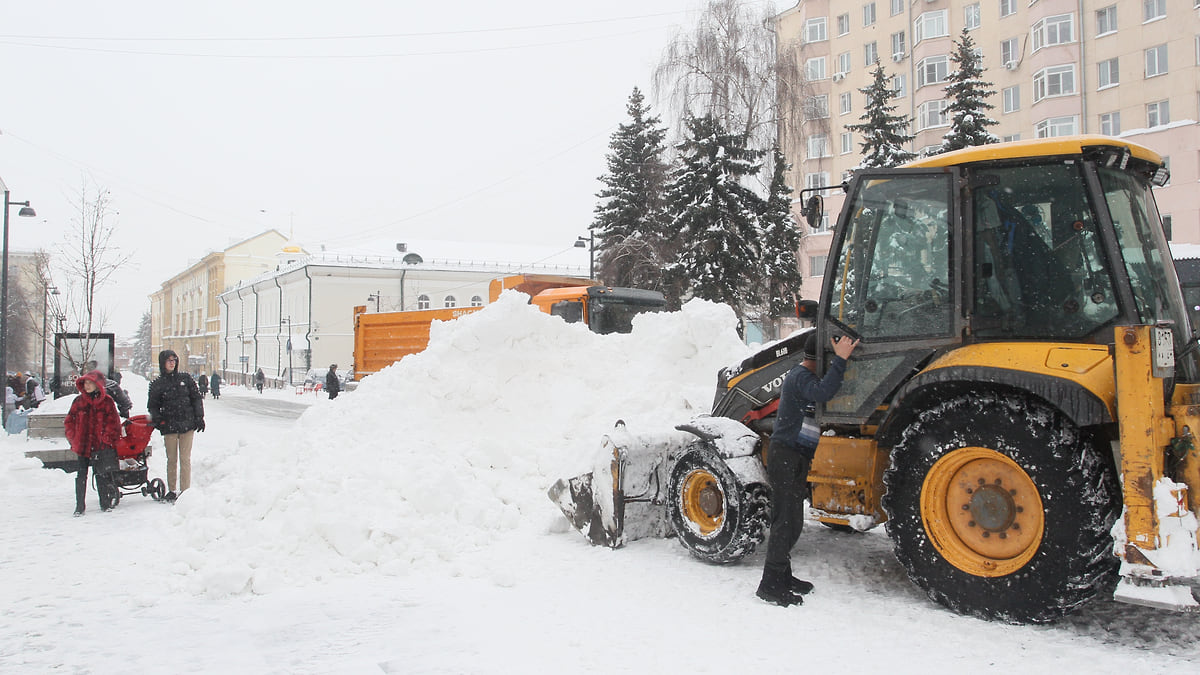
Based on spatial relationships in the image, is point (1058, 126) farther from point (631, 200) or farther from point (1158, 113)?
point (631, 200)

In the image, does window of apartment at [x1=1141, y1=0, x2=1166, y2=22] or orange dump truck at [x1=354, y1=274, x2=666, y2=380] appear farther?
window of apartment at [x1=1141, y1=0, x2=1166, y2=22]

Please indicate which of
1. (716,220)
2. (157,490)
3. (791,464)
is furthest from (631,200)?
(791,464)

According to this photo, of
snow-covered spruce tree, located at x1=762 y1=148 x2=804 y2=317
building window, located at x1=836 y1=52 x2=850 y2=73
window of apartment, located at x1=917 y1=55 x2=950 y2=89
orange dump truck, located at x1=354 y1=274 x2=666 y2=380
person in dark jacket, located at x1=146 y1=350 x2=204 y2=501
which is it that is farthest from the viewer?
building window, located at x1=836 y1=52 x2=850 y2=73

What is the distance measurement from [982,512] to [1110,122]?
35201 mm

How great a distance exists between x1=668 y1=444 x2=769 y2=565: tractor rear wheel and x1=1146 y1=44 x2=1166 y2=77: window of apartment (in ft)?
113

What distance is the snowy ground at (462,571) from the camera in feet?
14.6

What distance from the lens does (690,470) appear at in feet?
20.4

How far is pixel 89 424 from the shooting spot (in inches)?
354

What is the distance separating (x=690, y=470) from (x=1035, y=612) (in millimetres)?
2493

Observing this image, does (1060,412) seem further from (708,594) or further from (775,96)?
(775,96)

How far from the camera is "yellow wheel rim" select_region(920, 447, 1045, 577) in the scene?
14.8 feet

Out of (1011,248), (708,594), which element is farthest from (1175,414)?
(708,594)

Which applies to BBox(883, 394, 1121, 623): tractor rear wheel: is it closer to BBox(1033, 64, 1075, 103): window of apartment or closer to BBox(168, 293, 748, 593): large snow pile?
BBox(168, 293, 748, 593): large snow pile

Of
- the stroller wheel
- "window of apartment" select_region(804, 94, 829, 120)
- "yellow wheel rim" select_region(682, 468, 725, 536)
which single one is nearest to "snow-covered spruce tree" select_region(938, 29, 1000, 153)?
"window of apartment" select_region(804, 94, 829, 120)
